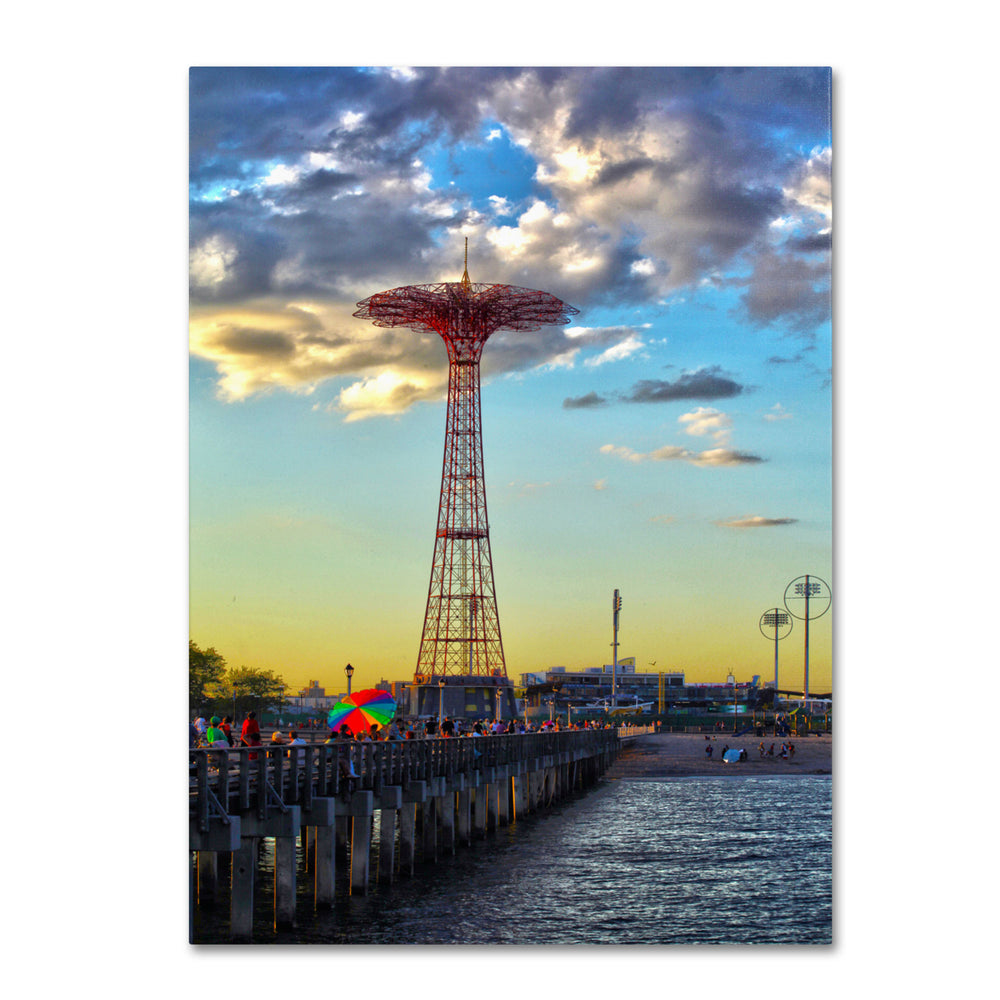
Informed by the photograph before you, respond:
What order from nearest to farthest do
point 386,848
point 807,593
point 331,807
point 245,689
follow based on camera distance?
point 807,593, point 331,807, point 386,848, point 245,689

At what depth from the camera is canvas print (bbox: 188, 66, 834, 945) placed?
15906 millimetres

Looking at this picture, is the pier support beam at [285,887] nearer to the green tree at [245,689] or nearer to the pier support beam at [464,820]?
the green tree at [245,689]

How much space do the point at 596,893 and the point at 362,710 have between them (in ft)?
16.8

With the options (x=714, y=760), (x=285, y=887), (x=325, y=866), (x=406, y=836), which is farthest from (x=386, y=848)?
(x=714, y=760)

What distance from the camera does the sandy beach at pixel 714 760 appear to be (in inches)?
2107

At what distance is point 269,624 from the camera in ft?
56.5

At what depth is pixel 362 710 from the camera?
1850 cm

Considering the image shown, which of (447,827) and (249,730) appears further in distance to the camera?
(447,827)

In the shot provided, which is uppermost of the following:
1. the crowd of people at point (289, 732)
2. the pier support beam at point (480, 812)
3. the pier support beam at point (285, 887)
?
the crowd of people at point (289, 732)

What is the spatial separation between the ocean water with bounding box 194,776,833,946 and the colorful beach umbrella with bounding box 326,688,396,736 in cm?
259

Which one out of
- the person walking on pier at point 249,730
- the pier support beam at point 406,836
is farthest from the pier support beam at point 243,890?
the pier support beam at point 406,836

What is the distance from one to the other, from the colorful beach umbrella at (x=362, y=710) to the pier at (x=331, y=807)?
329 mm

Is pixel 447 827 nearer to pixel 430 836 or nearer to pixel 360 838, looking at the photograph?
pixel 430 836

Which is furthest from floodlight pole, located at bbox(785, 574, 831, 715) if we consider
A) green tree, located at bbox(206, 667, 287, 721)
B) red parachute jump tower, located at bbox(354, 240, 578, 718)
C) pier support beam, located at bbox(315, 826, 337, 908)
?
green tree, located at bbox(206, 667, 287, 721)
